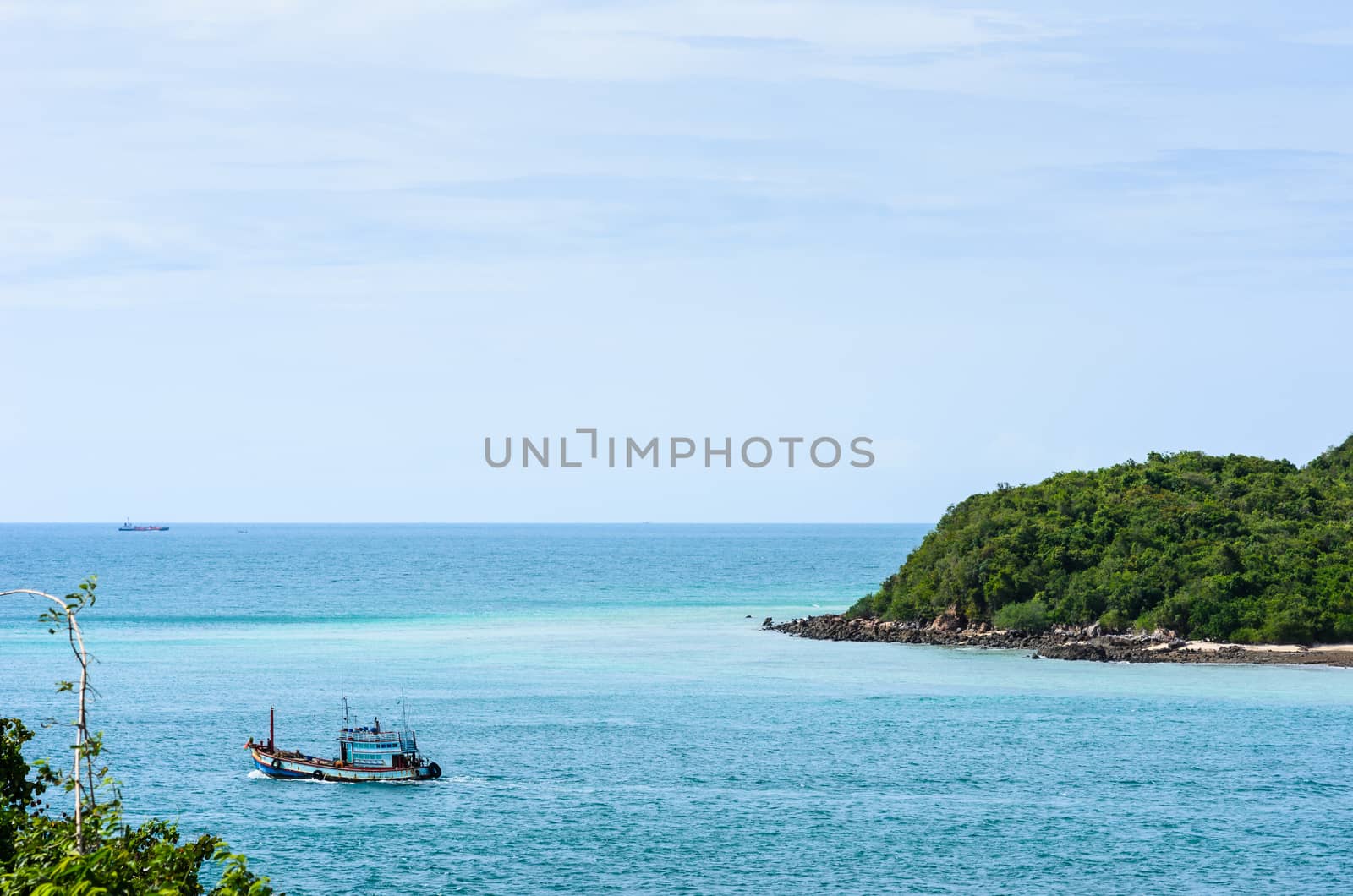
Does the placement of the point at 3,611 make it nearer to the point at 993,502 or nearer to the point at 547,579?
the point at 547,579

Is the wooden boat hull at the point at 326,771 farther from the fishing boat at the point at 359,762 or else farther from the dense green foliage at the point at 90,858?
the dense green foliage at the point at 90,858

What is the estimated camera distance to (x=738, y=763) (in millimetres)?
52844

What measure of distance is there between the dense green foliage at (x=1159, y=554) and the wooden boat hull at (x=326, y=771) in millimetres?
57825

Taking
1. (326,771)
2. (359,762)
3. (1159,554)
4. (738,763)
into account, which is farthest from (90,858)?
(1159,554)

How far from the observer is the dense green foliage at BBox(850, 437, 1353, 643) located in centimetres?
8831

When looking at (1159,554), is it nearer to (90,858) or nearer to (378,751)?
(378,751)

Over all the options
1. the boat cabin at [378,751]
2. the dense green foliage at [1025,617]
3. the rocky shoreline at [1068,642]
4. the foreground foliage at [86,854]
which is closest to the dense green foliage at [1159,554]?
the dense green foliage at [1025,617]

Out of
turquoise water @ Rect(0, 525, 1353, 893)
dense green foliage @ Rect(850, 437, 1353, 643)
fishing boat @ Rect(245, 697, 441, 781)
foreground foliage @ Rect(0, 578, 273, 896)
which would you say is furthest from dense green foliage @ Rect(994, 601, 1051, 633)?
foreground foliage @ Rect(0, 578, 273, 896)

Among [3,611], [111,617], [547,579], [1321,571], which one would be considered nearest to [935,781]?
[1321,571]

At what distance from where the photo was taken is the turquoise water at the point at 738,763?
38.5 metres

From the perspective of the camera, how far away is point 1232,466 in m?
115

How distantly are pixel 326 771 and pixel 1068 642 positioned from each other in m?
57.4

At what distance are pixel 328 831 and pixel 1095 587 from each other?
66.6 metres

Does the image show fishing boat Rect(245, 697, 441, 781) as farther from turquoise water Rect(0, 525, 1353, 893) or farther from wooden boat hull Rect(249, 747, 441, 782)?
turquoise water Rect(0, 525, 1353, 893)
